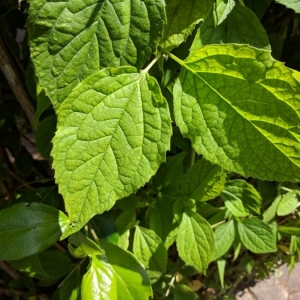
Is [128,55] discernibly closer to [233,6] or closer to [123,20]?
[123,20]

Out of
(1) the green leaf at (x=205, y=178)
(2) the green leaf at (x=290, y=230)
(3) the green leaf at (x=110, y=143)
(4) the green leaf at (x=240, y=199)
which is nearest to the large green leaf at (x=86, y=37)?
(3) the green leaf at (x=110, y=143)

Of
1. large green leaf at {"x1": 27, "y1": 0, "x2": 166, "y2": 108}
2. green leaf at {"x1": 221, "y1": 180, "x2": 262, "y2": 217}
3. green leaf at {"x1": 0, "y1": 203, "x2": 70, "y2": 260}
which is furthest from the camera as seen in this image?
green leaf at {"x1": 221, "y1": 180, "x2": 262, "y2": 217}

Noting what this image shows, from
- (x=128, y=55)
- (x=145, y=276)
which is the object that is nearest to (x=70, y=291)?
(x=145, y=276)

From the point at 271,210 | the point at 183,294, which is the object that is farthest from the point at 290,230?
the point at 183,294

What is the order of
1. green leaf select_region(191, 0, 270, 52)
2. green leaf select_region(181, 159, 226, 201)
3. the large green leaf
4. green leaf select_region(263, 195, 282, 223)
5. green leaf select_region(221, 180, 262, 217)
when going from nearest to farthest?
the large green leaf
green leaf select_region(191, 0, 270, 52)
green leaf select_region(181, 159, 226, 201)
green leaf select_region(221, 180, 262, 217)
green leaf select_region(263, 195, 282, 223)

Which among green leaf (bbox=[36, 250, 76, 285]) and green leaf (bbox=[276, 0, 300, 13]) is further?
green leaf (bbox=[36, 250, 76, 285])

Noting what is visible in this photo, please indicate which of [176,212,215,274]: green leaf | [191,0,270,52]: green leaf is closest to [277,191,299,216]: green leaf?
[176,212,215,274]: green leaf

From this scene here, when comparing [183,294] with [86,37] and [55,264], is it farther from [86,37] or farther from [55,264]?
[86,37]

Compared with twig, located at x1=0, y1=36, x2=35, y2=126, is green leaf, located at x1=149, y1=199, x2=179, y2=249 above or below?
below

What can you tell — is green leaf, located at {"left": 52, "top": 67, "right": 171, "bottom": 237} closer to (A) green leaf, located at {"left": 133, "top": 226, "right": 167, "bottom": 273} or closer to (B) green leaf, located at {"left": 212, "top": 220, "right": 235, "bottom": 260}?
(A) green leaf, located at {"left": 133, "top": 226, "right": 167, "bottom": 273}
